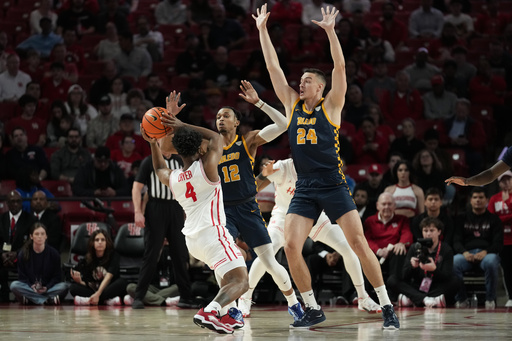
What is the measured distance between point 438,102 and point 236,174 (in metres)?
7.71

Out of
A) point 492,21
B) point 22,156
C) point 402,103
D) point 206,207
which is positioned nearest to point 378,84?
point 402,103

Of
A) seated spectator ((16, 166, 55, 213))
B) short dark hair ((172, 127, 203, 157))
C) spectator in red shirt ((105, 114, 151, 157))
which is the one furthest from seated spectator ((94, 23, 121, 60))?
short dark hair ((172, 127, 203, 157))

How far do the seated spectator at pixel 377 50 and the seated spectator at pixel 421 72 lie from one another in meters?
0.60

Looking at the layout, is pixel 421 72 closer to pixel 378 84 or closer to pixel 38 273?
pixel 378 84

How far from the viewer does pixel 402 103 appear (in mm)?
15062

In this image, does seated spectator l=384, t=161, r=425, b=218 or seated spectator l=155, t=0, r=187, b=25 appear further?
seated spectator l=155, t=0, r=187, b=25

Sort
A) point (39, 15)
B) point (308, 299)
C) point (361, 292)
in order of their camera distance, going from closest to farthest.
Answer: point (308, 299) < point (361, 292) < point (39, 15)

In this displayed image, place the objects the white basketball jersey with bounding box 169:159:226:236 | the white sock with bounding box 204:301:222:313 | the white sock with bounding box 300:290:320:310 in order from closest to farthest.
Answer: the white sock with bounding box 204:301:222:313 < the white basketball jersey with bounding box 169:159:226:236 < the white sock with bounding box 300:290:320:310

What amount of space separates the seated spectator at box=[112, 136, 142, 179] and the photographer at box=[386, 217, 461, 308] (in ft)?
15.8

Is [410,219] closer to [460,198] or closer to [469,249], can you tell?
[469,249]

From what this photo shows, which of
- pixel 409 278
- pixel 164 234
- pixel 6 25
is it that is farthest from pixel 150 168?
pixel 6 25

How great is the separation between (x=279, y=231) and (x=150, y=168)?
2.05 m

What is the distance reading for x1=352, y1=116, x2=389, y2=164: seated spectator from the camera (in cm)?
1369

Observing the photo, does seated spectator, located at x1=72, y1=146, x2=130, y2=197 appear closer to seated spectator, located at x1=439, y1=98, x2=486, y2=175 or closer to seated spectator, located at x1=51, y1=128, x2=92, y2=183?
seated spectator, located at x1=51, y1=128, x2=92, y2=183
